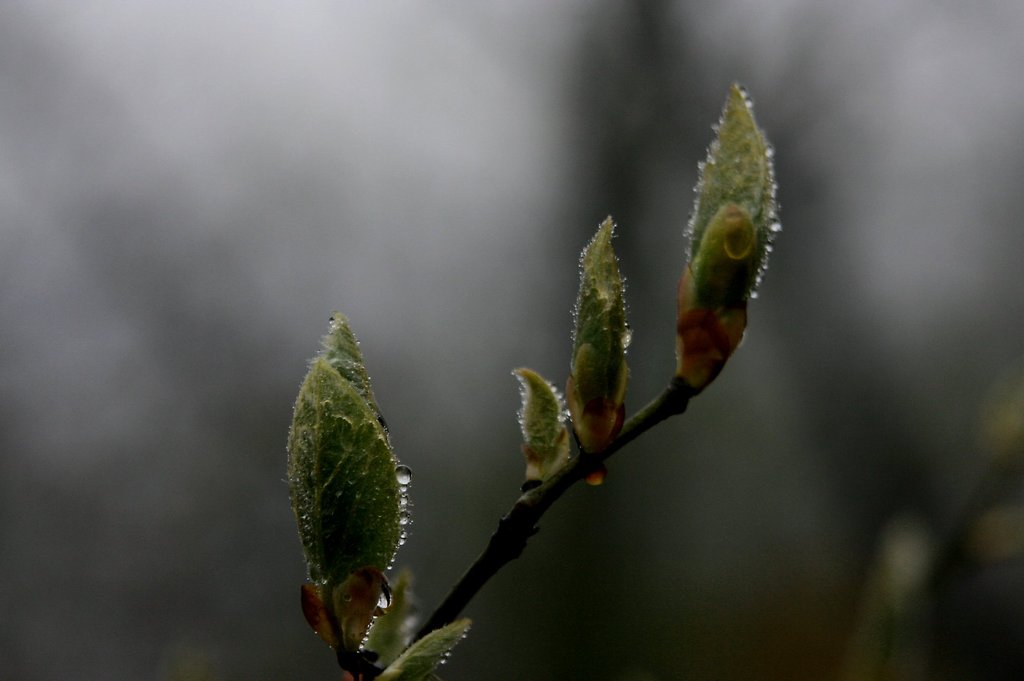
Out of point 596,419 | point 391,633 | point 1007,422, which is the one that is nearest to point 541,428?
point 596,419

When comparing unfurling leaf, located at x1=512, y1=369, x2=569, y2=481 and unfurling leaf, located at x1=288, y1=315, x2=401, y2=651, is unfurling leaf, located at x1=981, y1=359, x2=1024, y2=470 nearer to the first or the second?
unfurling leaf, located at x1=512, y1=369, x2=569, y2=481

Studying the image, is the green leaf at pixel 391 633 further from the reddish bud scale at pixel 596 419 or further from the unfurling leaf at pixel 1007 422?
the unfurling leaf at pixel 1007 422

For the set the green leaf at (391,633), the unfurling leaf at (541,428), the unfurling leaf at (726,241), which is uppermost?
the unfurling leaf at (726,241)

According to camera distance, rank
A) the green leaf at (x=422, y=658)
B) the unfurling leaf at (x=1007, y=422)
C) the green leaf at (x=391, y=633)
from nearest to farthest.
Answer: the green leaf at (x=422, y=658), the green leaf at (x=391, y=633), the unfurling leaf at (x=1007, y=422)

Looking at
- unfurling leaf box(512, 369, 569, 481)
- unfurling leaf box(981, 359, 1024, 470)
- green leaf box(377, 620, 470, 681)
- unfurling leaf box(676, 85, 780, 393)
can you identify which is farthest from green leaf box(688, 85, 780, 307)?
unfurling leaf box(981, 359, 1024, 470)

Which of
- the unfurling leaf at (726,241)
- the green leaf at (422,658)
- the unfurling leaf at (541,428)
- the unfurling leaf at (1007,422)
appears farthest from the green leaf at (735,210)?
the unfurling leaf at (1007,422)

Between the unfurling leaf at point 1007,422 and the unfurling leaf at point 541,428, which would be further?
the unfurling leaf at point 1007,422

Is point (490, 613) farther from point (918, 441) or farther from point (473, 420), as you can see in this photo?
point (918, 441)
